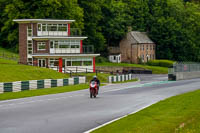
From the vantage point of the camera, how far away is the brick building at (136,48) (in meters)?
105

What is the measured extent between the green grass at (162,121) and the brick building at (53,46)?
45495 mm

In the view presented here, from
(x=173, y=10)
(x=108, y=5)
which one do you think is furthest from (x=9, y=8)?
(x=173, y=10)

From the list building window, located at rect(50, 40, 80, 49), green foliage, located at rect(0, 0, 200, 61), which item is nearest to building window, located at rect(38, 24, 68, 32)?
building window, located at rect(50, 40, 80, 49)

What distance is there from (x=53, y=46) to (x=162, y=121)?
50520 mm

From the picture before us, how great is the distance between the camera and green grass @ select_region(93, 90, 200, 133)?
13500mm

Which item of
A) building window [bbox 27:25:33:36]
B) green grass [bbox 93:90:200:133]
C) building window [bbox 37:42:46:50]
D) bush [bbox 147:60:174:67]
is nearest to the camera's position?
green grass [bbox 93:90:200:133]

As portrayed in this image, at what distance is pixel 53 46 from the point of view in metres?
64.8

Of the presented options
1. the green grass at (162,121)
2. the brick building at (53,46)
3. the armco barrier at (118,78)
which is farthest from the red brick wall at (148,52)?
the green grass at (162,121)

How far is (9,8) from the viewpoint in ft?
254

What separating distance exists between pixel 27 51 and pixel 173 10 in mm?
58198

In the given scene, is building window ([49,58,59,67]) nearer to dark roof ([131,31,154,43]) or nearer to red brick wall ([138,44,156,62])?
dark roof ([131,31,154,43])

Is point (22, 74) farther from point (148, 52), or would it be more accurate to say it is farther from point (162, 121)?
point (148, 52)

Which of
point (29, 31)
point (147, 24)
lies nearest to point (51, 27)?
point (29, 31)

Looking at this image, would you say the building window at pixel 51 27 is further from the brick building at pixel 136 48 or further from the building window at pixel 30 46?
the brick building at pixel 136 48
